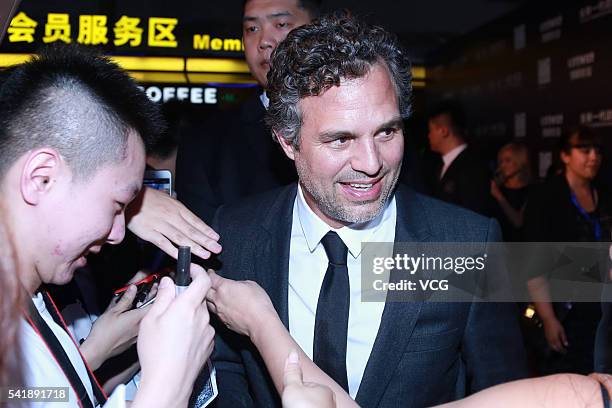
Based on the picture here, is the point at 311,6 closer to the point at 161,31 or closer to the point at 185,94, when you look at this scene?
the point at 161,31

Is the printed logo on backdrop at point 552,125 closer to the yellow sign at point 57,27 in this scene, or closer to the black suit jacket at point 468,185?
the black suit jacket at point 468,185

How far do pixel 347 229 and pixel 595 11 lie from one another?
11.4 ft

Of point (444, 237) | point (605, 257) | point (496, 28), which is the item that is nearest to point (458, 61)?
point (496, 28)

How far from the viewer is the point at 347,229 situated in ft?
5.61

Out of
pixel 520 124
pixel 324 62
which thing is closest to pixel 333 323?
pixel 324 62

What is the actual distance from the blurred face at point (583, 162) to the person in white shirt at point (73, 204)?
2633 millimetres

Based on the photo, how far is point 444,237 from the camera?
1688 millimetres

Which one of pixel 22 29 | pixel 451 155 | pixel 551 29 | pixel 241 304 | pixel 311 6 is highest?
pixel 551 29

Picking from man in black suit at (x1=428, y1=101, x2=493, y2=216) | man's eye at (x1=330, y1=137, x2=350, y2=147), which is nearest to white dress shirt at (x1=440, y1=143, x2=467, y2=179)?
man in black suit at (x1=428, y1=101, x2=493, y2=216)

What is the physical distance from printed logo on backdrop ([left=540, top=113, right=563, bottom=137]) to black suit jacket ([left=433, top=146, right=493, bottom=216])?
132 cm

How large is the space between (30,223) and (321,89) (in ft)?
2.34

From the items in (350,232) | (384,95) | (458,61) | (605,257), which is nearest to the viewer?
(384,95)

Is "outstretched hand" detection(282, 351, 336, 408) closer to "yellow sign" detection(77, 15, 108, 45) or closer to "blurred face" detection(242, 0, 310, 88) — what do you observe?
"blurred face" detection(242, 0, 310, 88)

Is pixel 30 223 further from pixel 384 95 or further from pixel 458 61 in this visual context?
pixel 458 61
